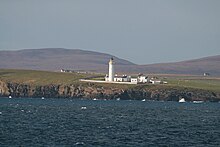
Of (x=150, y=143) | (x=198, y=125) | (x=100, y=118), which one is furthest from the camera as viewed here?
(x=100, y=118)

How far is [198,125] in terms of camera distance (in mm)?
104500

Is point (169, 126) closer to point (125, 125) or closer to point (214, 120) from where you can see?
point (125, 125)

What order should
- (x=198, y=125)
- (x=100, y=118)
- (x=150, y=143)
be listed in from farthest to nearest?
(x=100, y=118)
(x=198, y=125)
(x=150, y=143)

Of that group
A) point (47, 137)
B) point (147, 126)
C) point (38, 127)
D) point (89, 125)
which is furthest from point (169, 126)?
point (47, 137)

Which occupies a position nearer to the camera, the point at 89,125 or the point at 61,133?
the point at 61,133

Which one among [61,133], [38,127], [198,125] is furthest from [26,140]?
[198,125]

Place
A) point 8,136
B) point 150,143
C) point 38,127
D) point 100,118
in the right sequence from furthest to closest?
point 100,118 < point 38,127 < point 8,136 < point 150,143

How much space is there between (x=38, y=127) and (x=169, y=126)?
1868 cm

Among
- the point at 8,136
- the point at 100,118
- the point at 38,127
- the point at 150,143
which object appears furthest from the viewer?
the point at 100,118

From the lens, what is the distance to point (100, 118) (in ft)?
381

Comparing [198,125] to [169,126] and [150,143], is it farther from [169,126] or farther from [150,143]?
[150,143]

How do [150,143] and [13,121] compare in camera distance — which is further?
[13,121]

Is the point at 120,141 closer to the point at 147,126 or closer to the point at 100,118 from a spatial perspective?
the point at 147,126

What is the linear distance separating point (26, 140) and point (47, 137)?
387 cm
